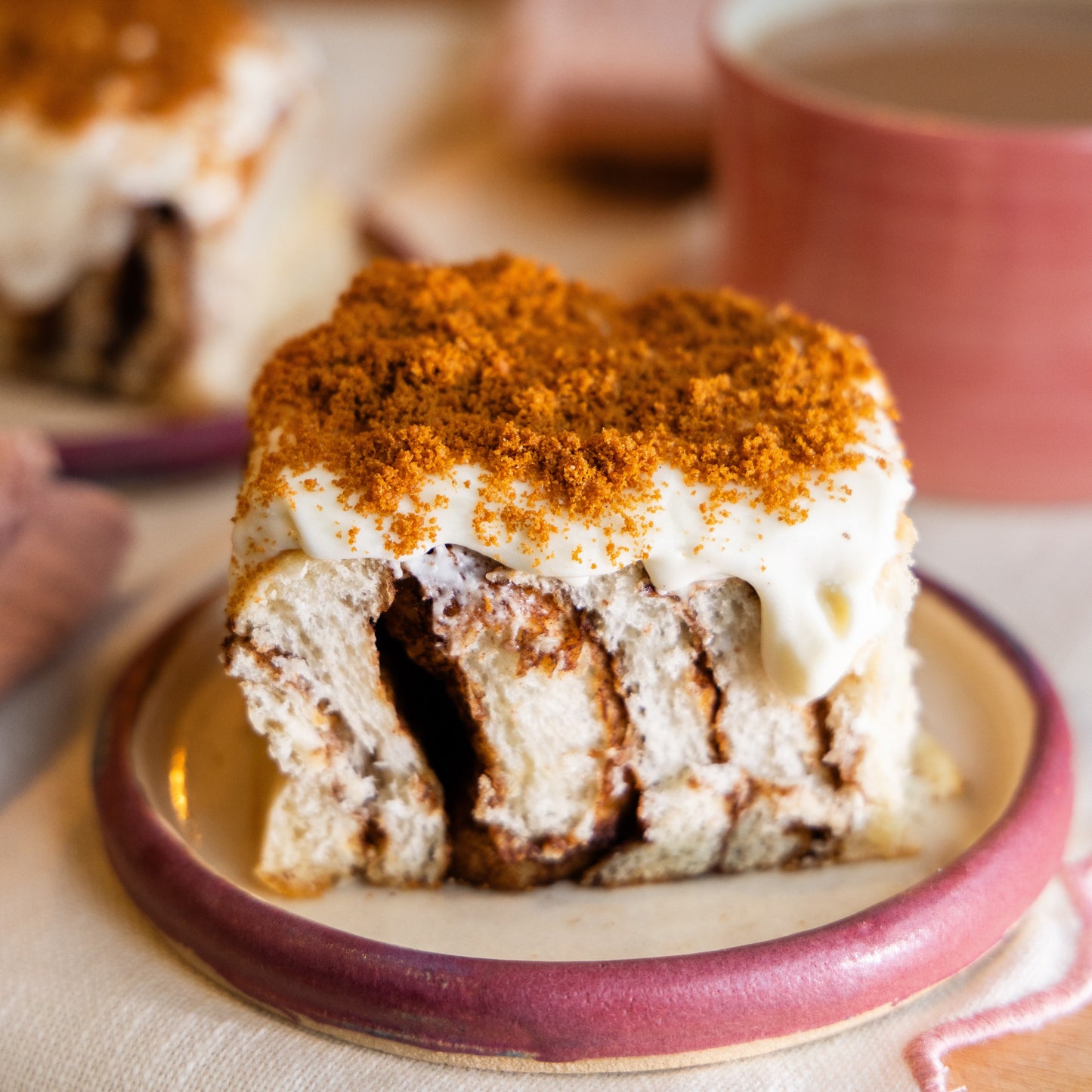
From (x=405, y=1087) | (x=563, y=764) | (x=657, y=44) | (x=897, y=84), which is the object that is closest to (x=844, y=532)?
(x=563, y=764)

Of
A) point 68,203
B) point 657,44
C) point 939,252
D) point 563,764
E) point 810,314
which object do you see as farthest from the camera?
point 657,44

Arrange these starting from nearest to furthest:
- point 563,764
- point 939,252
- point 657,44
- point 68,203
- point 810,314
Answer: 1. point 563,764
2. point 939,252
3. point 810,314
4. point 68,203
5. point 657,44

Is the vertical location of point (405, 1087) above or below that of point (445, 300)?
below

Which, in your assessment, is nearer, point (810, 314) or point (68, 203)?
point (810, 314)

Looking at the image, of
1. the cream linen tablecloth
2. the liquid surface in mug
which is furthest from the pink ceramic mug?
the cream linen tablecloth

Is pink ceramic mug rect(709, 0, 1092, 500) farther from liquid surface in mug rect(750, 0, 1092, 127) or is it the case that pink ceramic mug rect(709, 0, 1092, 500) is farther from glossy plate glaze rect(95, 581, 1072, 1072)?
glossy plate glaze rect(95, 581, 1072, 1072)

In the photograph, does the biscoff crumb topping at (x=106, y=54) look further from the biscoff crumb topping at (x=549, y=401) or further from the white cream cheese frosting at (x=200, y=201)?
the biscoff crumb topping at (x=549, y=401)

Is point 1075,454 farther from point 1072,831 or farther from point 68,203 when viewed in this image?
point 68,203

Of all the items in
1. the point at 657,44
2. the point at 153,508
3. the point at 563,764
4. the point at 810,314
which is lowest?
the point at 153,508

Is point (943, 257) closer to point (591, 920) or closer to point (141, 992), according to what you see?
point (591, 920)
